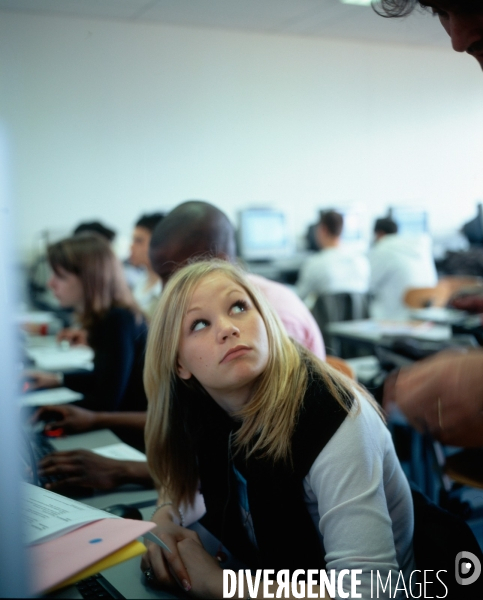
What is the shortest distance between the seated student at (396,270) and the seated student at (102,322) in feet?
8.40

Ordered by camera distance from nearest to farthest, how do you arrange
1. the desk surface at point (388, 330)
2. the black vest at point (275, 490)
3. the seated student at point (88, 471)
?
the black vest at point (275, 490) < the seated student at point (88, 471) < the desk surface at point (388, 330)

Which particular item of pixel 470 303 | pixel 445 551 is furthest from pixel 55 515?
pixel 470 303

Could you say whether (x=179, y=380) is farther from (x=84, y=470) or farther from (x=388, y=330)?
(x=388, y=330)

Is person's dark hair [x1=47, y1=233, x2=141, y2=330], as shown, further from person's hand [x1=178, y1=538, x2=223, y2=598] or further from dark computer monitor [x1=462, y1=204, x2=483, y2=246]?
dark computer monitor [x1=462, y1=204, x2=483, y2=246]

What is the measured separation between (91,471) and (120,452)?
215 millimetres

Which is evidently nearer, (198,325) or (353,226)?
(198,325)

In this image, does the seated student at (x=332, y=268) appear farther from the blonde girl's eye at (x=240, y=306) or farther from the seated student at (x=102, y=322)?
the blonde girl's eye at (x=240, y=306)

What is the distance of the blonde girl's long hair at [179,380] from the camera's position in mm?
1082

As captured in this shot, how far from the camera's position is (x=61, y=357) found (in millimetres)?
2939

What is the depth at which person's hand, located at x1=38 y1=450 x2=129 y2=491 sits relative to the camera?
54.9 inches

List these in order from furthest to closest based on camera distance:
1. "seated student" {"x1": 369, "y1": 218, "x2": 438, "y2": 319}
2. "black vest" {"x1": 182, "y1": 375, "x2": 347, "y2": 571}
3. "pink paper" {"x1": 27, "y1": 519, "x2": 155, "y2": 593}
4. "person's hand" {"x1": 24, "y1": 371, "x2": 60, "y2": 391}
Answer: "seated student" {"x1": 369, "y1": 218, "x2": 438, "y2": 319} → "person's hand" {"x1": 24, "y1": 371, "x2": 60, "y2": 391} → "black vest" {"x1": 182, "y1": 375, "x2": 347, "y2": 571} → "pink paper" {"x1": 27, "y1": 519, "x2": 155, "y2": 593}

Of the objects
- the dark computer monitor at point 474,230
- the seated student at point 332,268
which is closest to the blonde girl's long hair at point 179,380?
the seated student at point 332,268

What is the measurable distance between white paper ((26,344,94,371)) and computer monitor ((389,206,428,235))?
13.1ft

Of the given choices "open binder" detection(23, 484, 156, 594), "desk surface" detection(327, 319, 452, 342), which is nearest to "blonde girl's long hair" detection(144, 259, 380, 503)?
"open binder" detection(23, 484, 156, 594)
